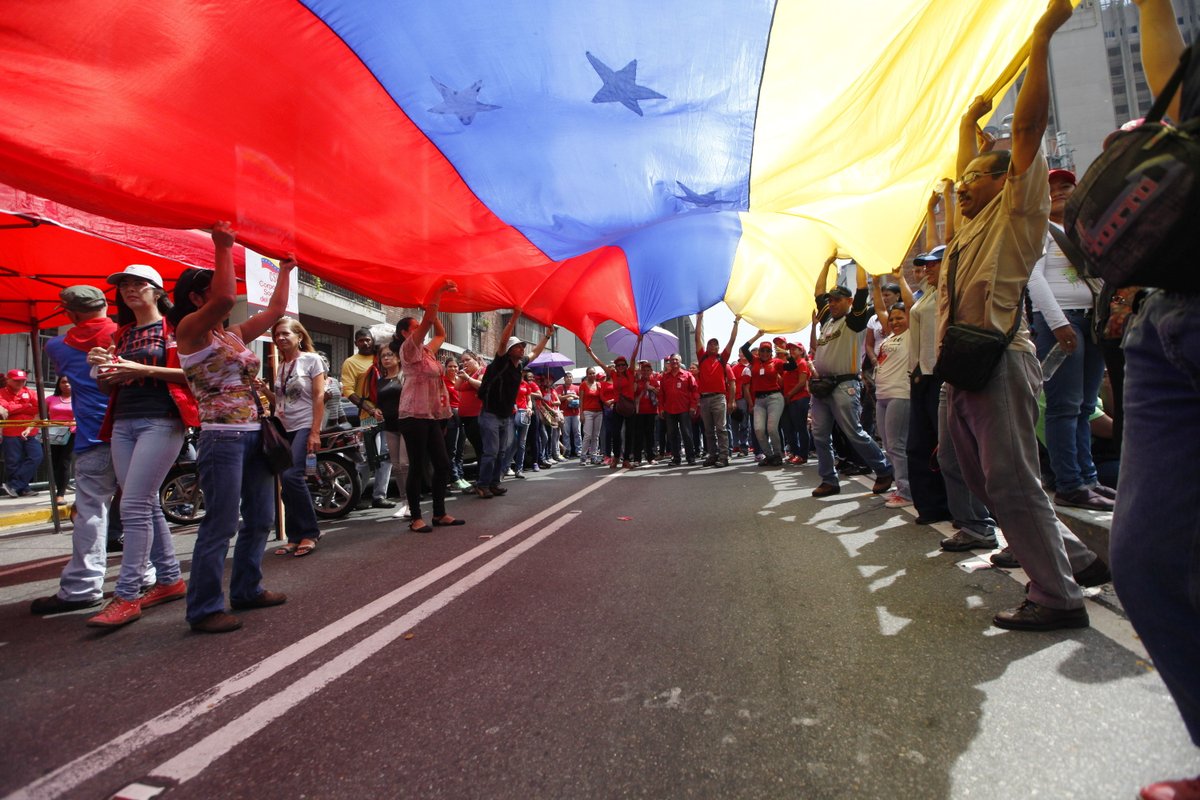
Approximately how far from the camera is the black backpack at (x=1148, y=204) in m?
1.16

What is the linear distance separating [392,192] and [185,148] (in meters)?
1.21

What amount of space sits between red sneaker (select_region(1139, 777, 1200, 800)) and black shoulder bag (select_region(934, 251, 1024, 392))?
1.55 meters

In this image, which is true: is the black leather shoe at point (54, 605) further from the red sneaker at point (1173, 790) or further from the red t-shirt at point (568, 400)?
the red t-shirt at point (568, 400)

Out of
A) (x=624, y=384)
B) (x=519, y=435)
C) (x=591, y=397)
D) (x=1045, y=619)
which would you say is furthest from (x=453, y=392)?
(x=1045, y=619)

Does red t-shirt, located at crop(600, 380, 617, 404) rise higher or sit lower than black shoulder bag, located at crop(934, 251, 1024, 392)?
higher

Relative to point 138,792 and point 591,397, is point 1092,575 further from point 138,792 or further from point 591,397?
point 591,397

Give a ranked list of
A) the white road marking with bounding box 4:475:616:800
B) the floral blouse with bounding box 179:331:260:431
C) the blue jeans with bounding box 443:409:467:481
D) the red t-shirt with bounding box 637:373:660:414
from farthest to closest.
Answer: the red t-shirt with bounding box 637:373:660:414, the blue jeans with bounding box 443:409:467:481, the floral blouse with bounding box 179:331:260:431, the white road marking with bounding box 4:475:616:800

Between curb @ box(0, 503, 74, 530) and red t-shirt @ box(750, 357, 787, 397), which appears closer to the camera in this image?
curb @ box(0, 503, 74, 530)

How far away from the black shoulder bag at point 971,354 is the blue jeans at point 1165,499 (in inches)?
46.6

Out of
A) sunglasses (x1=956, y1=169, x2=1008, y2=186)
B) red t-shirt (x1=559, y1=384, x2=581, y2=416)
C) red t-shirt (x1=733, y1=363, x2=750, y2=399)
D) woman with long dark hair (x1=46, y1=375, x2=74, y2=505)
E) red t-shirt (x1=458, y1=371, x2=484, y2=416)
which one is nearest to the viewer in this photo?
sunglasses (x1=956, y1=169, x2=1008, y2=186)

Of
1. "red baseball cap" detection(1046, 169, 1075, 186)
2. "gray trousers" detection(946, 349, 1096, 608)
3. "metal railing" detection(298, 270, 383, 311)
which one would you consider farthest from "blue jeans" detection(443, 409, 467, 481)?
"gray trousers" detection(946, 349, 1096, 608)

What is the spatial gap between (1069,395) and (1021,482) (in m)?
2.15

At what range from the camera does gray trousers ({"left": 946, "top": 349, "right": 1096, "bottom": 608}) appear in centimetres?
252

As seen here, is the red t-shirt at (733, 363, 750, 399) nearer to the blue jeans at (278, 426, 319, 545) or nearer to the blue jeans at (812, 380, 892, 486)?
the blue jeans at (812, 380, 892, 486)
